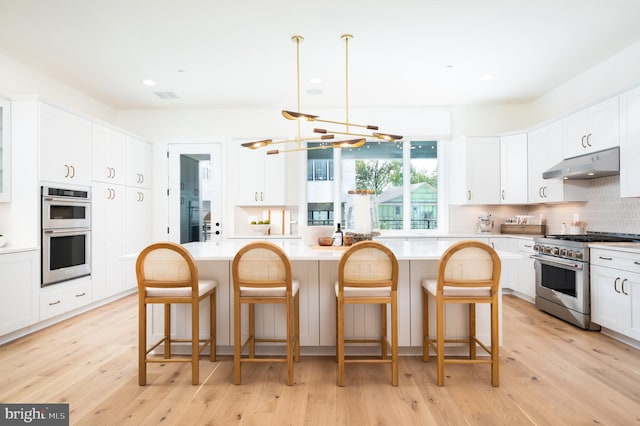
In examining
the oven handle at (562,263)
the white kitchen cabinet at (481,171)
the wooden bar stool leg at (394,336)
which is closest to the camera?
the wooden bar stool leg at (394,336)

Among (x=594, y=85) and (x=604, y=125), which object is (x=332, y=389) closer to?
(x=604, y=125)

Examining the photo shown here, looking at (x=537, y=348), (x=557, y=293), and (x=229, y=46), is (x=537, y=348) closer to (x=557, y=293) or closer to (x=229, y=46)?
(x=557, y=293)

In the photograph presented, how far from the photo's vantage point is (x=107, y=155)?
15.4 ft

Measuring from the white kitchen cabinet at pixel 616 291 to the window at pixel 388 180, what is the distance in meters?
2.57

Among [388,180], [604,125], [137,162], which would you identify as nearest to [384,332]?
[604,125]

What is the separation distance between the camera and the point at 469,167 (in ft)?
17.5

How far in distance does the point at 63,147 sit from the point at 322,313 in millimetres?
3349

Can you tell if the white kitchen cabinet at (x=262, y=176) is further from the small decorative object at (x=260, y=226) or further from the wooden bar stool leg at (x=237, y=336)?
the wooden bar stool leg at (x=237, y=336)

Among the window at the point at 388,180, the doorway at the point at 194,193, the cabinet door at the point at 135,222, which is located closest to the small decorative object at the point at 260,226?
the doorway at the point at 194,193

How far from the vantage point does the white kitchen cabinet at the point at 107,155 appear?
4500 millimetres

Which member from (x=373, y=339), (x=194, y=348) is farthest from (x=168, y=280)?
(x=373, y=339)

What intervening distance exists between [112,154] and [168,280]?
3.16m

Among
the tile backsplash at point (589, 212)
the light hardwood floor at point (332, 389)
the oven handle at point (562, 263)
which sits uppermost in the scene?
the tile backsplash at point (589, 212)

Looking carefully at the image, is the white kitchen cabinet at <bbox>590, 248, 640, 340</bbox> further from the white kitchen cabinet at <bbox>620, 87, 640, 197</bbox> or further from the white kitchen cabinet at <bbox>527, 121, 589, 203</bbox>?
the white kitchen cabinet at <bbox>527, 121, 589, 203</bbox>
